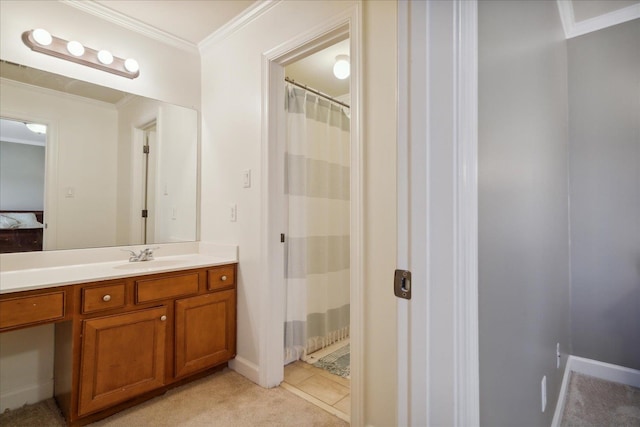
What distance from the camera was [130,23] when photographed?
7.09 feet

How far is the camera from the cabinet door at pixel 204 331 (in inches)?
75.6

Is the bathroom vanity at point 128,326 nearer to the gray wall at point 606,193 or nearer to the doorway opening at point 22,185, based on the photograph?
the doorway opening at point 22,185

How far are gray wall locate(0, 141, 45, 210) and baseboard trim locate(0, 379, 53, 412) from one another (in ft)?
3.39

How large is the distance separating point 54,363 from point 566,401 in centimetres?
313

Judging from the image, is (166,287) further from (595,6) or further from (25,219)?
(595,6)

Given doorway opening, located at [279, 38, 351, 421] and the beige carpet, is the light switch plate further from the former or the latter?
the beige carpet

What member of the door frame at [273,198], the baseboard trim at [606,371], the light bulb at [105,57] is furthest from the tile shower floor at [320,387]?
the light bulb at [105,57]

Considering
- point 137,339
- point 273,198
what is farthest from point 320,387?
point 273,198

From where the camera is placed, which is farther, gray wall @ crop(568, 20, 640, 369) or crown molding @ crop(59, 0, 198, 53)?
gray wall @ crop(568, 20, 640, 369)

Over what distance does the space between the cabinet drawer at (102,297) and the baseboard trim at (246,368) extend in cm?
89

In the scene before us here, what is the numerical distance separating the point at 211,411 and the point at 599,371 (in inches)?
104

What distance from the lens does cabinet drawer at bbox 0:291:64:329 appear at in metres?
1.37

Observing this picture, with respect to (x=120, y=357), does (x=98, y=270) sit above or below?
above

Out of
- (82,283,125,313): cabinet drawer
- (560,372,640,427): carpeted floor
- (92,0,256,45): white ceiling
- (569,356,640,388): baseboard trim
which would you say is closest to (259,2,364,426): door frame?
(92,0,256,45): white ceiling
